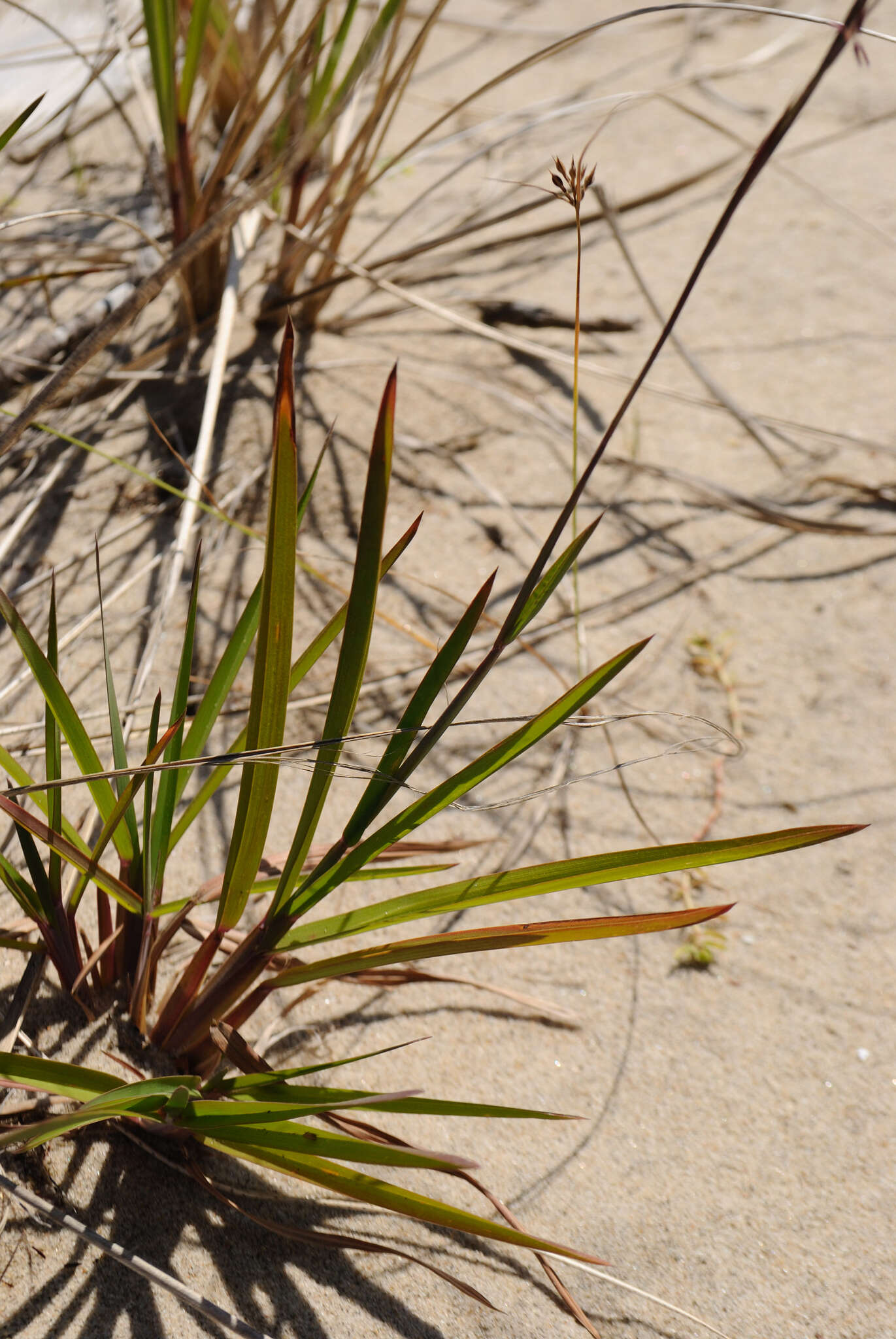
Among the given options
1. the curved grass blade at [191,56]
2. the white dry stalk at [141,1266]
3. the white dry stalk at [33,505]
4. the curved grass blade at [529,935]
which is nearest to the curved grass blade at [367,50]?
the curved grass blade at [191,56]

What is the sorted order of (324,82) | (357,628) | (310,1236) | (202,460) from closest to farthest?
1. (357,628)
2. (310,1236)
3. (202,460)
4. (324,82)

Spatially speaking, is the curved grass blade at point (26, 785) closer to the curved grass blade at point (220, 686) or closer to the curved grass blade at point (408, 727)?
the curved grass blade at point (220, 686)

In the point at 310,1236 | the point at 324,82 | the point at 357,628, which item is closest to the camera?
the point at 357,628

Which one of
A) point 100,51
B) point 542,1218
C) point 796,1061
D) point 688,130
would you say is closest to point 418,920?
point 542,1218

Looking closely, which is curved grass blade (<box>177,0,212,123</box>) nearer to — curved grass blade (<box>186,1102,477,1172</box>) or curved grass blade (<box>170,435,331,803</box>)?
curved grass blade (<box>170,435,331,803</box>)

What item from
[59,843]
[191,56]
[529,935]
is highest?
[191,56]

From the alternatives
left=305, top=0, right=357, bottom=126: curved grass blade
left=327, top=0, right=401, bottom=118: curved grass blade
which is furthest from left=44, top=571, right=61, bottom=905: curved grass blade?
left=305, top=0, right=357, bottom=126: curved grass blade

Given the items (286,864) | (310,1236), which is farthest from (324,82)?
(310,1236)

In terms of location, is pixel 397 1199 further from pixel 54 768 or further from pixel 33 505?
pixel 33 505
